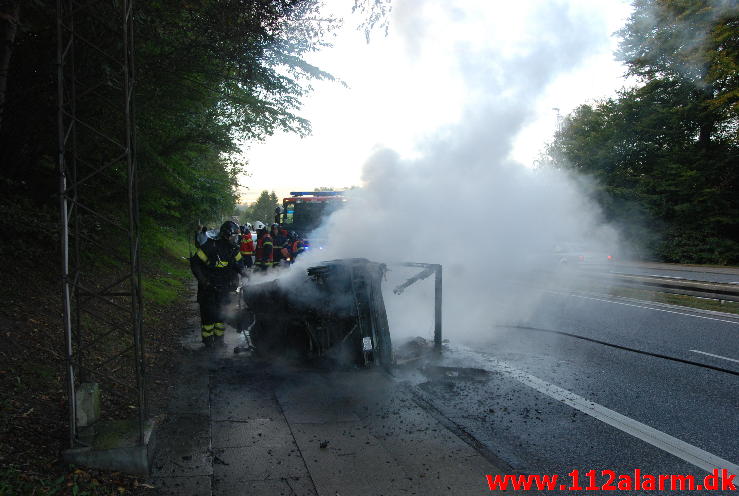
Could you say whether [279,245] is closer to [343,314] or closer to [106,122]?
[106,122]

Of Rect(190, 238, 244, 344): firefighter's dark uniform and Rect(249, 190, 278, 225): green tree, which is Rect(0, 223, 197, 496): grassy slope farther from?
Rect(249, 190, 278, 225): green tree

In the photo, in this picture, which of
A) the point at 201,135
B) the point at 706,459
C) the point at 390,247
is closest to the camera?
the point at 706,459

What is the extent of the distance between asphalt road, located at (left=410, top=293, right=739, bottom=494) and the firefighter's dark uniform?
326 centimetres

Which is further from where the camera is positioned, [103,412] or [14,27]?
[14,27]

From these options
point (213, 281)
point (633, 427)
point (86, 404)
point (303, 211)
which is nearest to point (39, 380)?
point (86, 404)

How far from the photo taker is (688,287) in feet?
41.1

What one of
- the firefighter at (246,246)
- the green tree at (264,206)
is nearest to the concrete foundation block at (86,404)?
the firefighter at (246,246)

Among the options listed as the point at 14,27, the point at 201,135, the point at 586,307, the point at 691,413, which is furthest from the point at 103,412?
the point at 586,307

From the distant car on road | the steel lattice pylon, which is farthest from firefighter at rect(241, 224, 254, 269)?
the distant car on road

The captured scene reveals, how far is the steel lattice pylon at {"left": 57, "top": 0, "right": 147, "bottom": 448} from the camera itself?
3.65m

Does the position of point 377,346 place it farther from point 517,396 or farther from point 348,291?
point 517,396

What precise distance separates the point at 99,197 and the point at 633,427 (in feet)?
29.3

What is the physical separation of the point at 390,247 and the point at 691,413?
14.3 ft

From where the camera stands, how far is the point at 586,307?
11055mm
